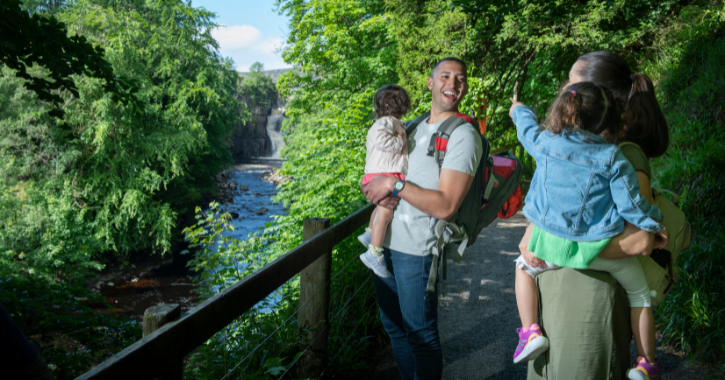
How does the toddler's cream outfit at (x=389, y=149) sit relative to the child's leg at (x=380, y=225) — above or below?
above

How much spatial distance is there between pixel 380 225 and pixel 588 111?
3.10 feet

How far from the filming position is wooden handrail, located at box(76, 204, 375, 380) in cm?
93

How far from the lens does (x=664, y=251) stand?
143cm

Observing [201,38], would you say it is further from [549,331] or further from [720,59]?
[549,331]

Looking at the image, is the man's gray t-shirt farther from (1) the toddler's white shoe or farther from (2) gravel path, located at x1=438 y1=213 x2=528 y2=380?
(2) gravel path, located at x1=438 y1=213 x2=528 y2=380

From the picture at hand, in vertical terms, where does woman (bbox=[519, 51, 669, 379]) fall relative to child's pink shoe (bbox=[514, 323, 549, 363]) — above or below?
above

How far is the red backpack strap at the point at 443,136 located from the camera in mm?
1648

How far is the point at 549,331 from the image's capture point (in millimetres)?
1395

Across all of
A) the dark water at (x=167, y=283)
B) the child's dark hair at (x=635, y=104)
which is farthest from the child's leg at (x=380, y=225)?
the dark water at (x=167, y=283)

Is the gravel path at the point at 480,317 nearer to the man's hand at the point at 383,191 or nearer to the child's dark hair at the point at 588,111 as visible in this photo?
the man's hand at the point at 383,191

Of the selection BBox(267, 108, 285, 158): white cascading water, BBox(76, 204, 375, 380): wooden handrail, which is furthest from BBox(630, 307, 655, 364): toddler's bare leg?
BBox(267, 108, 285, 158): white cascading water

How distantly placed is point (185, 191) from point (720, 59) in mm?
18639

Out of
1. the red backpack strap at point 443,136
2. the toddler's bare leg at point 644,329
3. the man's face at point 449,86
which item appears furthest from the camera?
the man's face at point 449,86

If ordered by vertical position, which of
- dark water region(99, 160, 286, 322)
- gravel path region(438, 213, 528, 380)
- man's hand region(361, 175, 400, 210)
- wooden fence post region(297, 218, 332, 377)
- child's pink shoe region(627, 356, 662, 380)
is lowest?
dark water region(99, 160, 286, 322)
